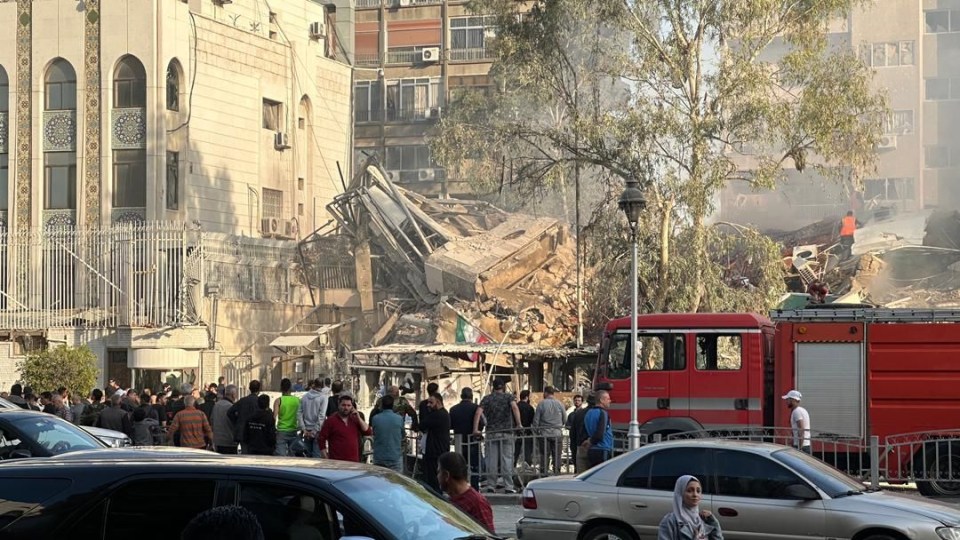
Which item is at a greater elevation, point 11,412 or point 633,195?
point 633,195

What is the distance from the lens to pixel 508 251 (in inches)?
1885

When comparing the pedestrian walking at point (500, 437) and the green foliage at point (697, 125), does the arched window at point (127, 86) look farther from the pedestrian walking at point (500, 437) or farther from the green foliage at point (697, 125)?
the pedestrian walking at point (500, 437)

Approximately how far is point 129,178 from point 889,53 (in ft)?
113

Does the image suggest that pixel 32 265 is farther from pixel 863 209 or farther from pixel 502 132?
pixel 863 209

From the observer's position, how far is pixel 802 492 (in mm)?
13281

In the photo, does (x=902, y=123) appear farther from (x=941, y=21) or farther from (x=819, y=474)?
(x=819, y=474)

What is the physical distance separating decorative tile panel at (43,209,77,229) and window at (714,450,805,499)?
123ft

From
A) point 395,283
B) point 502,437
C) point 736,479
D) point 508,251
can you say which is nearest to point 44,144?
point 395,283

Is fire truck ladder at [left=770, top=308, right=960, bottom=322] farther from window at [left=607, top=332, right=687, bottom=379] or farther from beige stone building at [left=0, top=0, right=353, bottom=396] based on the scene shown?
beige stone building at [left=0, top=0, right=353, bottom=396]

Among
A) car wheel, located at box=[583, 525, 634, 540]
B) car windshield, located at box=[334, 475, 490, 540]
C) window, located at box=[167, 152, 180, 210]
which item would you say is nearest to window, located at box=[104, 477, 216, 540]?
car windshield, located at box=[334, 475, 490, 540]

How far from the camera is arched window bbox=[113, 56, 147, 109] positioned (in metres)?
46.9

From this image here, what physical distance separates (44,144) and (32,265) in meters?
4.38

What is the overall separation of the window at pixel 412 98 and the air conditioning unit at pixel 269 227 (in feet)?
76.7

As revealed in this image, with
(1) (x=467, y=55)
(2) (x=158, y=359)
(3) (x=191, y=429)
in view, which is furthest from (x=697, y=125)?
(1) (x=467, y=55)
